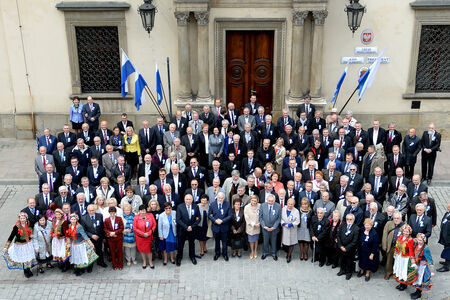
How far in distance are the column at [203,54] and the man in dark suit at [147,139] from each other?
3.10m

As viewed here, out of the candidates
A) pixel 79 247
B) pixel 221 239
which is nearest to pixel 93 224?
pixel 79 247

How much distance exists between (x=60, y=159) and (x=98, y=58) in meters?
5.09

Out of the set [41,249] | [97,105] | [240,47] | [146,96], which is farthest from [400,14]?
[41,249]

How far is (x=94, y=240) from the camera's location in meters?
10.8

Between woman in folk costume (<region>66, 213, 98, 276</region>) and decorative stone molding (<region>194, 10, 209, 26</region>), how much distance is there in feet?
25.7

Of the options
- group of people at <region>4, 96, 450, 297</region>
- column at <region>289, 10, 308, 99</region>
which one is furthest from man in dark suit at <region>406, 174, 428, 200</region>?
column at <region>289, 10, 308, 99</region>

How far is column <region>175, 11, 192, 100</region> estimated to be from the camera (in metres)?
16.0

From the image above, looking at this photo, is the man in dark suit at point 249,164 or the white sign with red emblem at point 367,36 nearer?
the man in dark suit at point 249,164

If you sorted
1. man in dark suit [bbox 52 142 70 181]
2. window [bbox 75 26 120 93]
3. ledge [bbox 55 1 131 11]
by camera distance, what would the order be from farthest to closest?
1. window [bbox 75 26 120 93]
2. ledge [bbox 55 1 131 11]
3. man in dark suit [bbox 52 142 70 181]

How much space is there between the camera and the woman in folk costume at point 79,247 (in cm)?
1052

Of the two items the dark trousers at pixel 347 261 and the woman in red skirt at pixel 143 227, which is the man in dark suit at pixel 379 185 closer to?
the dark trousers at pixel 347 261

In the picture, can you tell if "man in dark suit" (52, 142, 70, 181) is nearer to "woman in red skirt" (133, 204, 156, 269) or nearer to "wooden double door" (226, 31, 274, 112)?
"woman in red skirt" (133, 204, 156, 269)

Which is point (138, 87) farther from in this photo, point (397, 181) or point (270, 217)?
point (397, 181)

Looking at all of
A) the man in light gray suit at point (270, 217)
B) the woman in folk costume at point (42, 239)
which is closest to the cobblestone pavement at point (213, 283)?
the woman in folk costume at point (42, 239)
